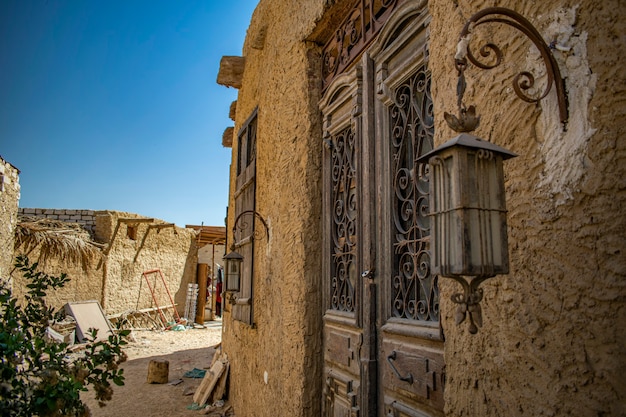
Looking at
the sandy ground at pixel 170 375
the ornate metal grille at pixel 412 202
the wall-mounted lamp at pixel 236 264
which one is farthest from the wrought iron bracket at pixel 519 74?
the sandy ground at pixel 170 375

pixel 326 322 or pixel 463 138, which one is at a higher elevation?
pixel 463 138

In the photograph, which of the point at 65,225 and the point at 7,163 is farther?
the point at 65,225

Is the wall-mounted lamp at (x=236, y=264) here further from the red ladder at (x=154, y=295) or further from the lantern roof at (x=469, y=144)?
the red ladder at (x=154, y=295)

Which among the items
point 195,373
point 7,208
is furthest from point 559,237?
point 7,208

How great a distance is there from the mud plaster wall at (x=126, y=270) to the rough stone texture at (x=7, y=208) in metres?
1.94

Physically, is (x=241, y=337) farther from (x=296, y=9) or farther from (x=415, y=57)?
(x=415, y=57)

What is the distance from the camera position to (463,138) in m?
1.27

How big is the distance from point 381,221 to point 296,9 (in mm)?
2190

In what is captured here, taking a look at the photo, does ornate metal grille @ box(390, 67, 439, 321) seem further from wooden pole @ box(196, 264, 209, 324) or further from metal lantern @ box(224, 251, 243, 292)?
wooden pole @ box(196, 264, 209, 324)

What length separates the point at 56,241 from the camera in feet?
40.5

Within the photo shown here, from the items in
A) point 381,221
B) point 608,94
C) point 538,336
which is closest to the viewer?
point 608,94

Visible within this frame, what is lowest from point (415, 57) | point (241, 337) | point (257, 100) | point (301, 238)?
point (241, 337)

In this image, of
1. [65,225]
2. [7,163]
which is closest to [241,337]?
[7,163]

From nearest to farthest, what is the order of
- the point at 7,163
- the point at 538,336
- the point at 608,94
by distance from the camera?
1. the point at 608,94
2. the point at 538,336
3. the point at 7,163
